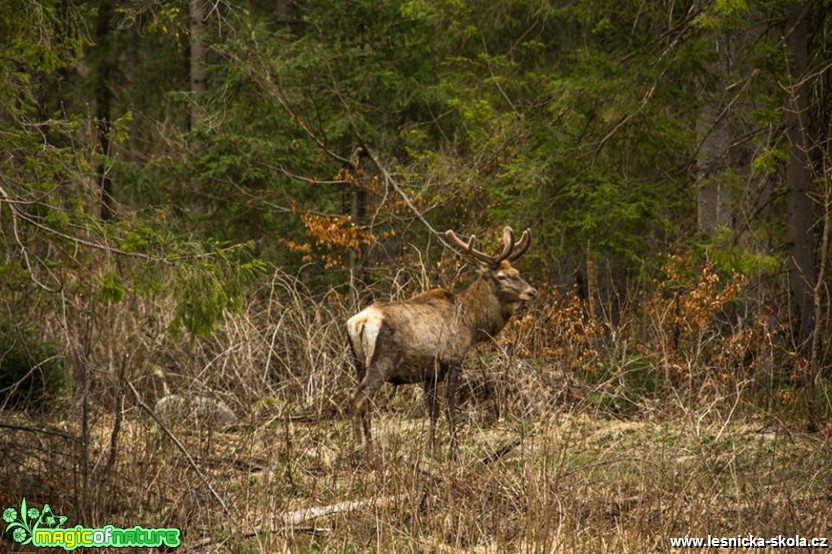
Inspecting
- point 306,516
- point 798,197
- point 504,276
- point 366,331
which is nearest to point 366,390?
point 366,331

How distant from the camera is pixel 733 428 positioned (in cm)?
980

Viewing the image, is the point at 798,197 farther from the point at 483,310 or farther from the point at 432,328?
the point at 432,328

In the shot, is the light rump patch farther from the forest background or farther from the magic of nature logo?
the magic of nature logo

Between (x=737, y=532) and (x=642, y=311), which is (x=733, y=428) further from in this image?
(x=642, y=311)

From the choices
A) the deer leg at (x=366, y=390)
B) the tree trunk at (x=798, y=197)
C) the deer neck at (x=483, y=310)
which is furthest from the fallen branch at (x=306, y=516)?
the tree trunk at (x=798, y=197)

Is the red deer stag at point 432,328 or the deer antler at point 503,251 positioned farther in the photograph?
the deer antler at point 503,251

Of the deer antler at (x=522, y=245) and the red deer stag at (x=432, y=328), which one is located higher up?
the deer antler at (x=522, y=245)

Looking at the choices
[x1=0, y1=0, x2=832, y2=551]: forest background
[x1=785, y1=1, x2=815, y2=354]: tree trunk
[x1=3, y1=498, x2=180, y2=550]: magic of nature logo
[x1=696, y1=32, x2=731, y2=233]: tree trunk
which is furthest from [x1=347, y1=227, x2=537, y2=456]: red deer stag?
[x1=696, y1=32, x2=731, y2=233]: tree trunk

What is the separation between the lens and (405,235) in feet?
52.7

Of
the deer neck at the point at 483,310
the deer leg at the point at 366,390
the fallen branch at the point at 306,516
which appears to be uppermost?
the fallen branch at the point at 306,516

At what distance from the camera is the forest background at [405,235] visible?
784 cm

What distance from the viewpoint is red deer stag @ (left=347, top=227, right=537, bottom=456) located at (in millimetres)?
10406

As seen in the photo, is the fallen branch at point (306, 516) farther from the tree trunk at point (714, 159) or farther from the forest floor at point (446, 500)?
the tree trunk at point (714, 159)

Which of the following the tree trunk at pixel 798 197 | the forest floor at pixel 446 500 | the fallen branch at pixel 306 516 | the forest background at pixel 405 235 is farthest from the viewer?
the tree trunk at pixel 798 197
